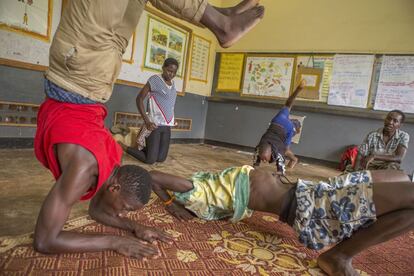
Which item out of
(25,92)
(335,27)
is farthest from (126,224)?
(335,27)

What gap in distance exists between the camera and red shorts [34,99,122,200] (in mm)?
1188

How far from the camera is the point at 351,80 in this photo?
493cm

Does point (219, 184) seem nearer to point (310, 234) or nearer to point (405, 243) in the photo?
point (310, 234)

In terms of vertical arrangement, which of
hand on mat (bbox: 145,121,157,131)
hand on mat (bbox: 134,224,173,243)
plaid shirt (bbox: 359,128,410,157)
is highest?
plaid shirt (bbox: 359,128,410,157)

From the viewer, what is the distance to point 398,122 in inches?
130

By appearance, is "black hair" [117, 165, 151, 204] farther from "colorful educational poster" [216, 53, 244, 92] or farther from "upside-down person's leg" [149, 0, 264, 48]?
"colorful educational poster" [216, 53, 244, 92]

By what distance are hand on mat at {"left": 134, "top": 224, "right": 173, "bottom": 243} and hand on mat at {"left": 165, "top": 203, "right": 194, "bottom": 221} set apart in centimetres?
28

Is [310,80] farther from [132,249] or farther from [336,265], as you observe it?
[132,249]

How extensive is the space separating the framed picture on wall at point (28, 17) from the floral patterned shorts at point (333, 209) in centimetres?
315

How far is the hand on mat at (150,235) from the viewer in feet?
4.73

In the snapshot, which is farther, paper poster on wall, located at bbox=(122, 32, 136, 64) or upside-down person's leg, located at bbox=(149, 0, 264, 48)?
paper poster on wall, located at bbox=(122, 32, 136, 64)

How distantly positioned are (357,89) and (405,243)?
11.6 feet

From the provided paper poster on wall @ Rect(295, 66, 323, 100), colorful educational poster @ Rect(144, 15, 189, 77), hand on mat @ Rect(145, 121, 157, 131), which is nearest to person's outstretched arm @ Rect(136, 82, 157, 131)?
hand on mat @ Rect(145, 121, 157, 131)

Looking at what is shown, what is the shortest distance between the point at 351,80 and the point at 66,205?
4939 mm
